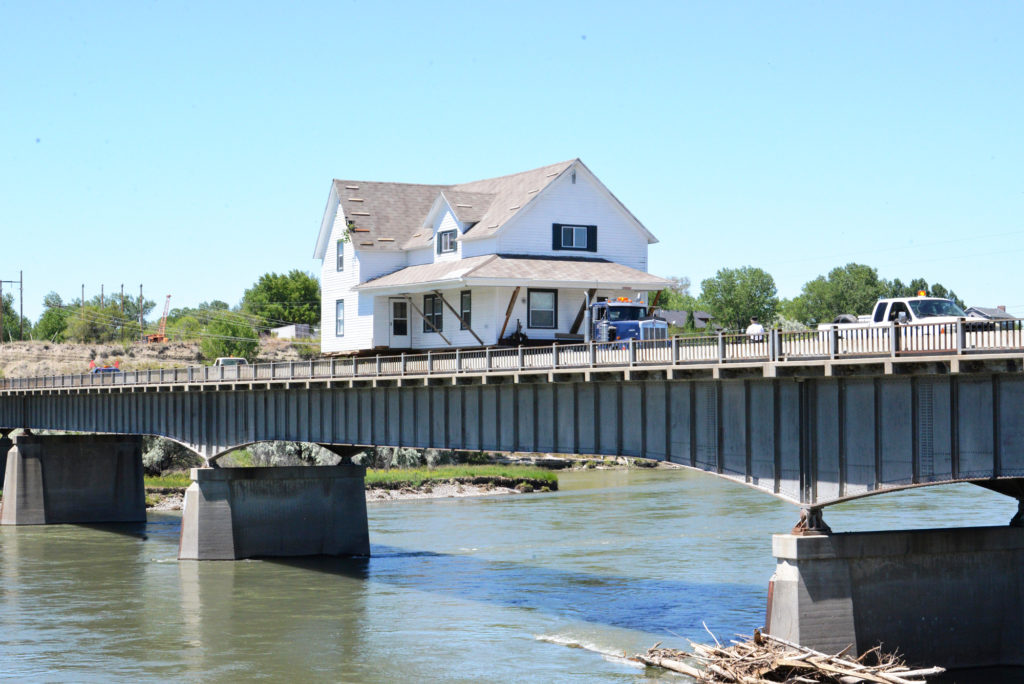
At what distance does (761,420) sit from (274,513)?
1210 inches

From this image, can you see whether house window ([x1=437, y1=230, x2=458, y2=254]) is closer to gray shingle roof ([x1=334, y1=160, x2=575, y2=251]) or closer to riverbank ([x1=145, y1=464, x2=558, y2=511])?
gray shingle roof ([x1=334, y1=160, x2=575, y2=251])

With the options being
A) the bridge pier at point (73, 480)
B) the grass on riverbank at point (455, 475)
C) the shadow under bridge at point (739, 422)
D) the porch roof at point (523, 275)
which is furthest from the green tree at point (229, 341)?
the shadow under bridge at point (739, 422)

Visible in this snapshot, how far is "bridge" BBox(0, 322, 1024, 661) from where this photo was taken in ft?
84.2

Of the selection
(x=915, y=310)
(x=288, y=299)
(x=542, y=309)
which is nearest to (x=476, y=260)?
(x=542, y=309)

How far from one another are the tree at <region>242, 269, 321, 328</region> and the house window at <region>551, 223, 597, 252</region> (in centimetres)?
14168

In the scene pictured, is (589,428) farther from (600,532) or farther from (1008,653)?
(600,532)

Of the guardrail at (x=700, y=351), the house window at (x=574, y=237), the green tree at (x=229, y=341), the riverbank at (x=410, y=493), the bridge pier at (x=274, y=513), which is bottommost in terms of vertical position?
the riverbank at (x=410, y=493)

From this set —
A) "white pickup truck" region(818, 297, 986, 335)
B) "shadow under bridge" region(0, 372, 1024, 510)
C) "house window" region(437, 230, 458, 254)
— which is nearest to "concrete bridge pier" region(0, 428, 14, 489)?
"shadow under bridge" region(0, 372, 1024, 510)

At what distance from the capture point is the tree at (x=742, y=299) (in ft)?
640

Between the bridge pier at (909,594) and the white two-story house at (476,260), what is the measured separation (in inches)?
777

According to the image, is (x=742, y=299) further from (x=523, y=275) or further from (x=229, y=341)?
(x=523, y=275)

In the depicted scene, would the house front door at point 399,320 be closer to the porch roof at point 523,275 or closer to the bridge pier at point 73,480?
the porch roof at point 523,275

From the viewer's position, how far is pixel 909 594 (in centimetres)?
2856

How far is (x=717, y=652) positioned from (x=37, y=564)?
36682mm
